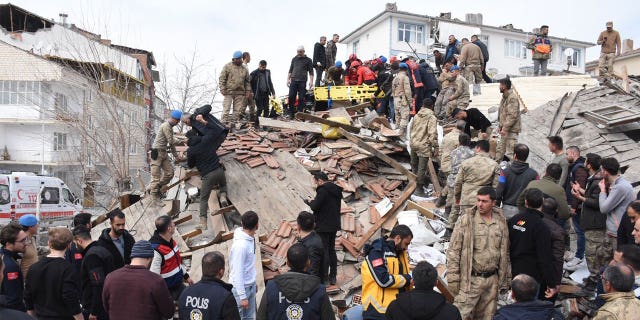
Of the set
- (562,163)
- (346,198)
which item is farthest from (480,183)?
(346,198)

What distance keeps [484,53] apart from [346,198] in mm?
9175

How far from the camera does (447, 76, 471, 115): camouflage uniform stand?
12570 mm

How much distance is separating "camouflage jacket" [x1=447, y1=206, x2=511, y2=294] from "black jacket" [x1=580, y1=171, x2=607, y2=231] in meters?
1.98

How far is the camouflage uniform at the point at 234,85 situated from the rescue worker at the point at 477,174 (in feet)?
24.8

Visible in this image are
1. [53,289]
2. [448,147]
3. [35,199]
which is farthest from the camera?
[35,199]

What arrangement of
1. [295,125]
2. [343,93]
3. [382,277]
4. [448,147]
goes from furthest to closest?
[343,93] → [295,125] → [448,147] → [382,277]

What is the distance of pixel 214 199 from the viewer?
10.1 m

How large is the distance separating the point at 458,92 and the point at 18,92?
29406 millimetres

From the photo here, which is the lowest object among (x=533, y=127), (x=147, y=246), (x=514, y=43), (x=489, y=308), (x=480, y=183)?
(x=489, y=308)

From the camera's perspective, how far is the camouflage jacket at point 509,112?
370 inches

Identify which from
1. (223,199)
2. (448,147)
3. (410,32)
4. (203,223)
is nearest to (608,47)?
(448,147)

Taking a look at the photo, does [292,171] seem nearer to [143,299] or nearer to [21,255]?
[21,255]

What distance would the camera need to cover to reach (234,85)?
12.8 metres

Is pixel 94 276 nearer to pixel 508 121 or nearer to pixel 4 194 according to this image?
pixel 508 121
